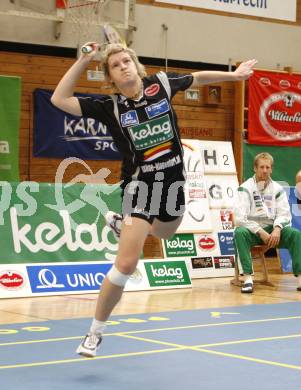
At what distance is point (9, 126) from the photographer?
10328mm

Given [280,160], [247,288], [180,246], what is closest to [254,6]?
[280,160]

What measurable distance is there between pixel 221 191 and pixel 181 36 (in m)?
3.32

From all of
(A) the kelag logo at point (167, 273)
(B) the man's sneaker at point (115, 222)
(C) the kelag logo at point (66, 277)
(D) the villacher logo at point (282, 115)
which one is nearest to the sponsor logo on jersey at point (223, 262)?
(A) the kelag logo at point (167, 273)

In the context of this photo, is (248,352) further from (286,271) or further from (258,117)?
(258,117)

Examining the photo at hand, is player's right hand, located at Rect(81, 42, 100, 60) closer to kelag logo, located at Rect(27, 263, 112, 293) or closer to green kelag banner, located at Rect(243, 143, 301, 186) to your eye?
kelag logo, located at Rect(27, 263, 112, 293)

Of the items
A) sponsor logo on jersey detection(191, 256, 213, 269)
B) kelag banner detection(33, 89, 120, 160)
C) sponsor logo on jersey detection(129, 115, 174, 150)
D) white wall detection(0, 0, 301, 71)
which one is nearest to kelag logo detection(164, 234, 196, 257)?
sponsor logo on jersey detection(191, 256, 213, 269)

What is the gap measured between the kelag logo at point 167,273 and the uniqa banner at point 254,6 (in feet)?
15.1

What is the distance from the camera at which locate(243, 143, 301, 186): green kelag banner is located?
40.8 feet

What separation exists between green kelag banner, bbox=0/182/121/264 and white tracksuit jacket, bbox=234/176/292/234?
4.86 feet

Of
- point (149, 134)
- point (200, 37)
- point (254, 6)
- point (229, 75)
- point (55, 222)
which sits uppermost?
point (254, 6)

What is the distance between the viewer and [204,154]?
10250mm

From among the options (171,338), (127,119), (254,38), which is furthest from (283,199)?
(254,38)

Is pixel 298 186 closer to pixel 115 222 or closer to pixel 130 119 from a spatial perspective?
pixel 115 222

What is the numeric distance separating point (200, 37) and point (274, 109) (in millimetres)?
1769
